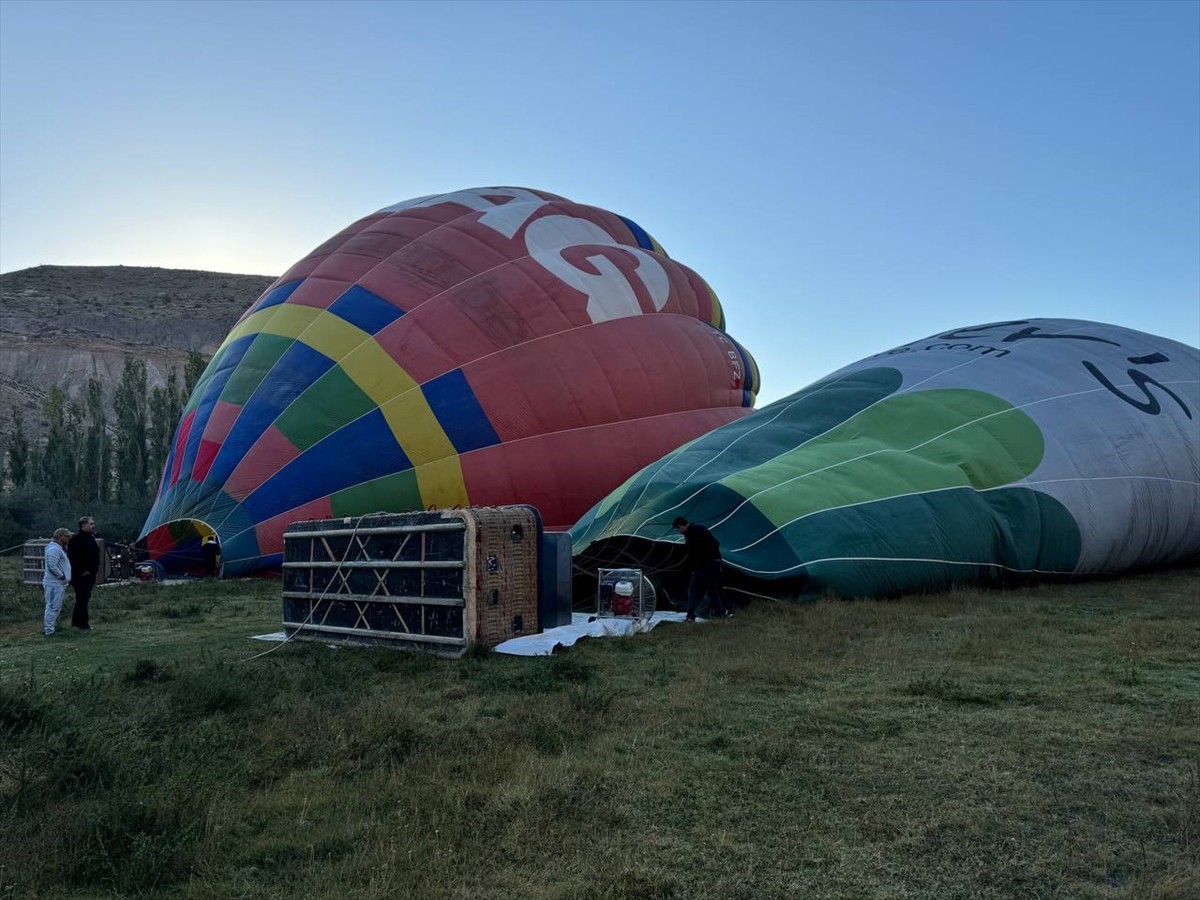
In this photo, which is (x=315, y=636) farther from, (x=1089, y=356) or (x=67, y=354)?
(x=67, y=354)

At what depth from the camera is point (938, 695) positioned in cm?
495

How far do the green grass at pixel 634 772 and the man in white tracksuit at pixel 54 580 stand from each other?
237 centimetres

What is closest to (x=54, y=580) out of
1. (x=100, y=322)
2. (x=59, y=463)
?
(x=59, y=463)

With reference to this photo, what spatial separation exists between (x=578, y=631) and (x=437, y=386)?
515 centimetres

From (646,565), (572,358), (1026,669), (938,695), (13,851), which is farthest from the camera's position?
(572,358)

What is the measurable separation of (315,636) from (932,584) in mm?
5485

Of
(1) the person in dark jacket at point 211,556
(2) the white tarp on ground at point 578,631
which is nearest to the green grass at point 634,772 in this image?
(2) the white tarp on ground at point 578,631

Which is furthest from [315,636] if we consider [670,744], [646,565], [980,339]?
[980,339]

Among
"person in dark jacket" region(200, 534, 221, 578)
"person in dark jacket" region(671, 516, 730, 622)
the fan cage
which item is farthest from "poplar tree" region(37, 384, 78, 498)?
"person in dark jacket" region(671, 516, 730, 622)

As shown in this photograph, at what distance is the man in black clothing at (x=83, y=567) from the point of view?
905 centimetres

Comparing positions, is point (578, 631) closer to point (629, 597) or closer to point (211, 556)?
point (629, 597)

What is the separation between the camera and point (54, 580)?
29.7 ft

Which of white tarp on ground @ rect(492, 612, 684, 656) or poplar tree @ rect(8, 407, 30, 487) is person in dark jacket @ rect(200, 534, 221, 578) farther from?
poplar tree @ rect(8, 407, 30, 487)

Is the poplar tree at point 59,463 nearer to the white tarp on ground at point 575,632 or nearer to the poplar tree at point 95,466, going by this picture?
the poplar tree at point 95,466
